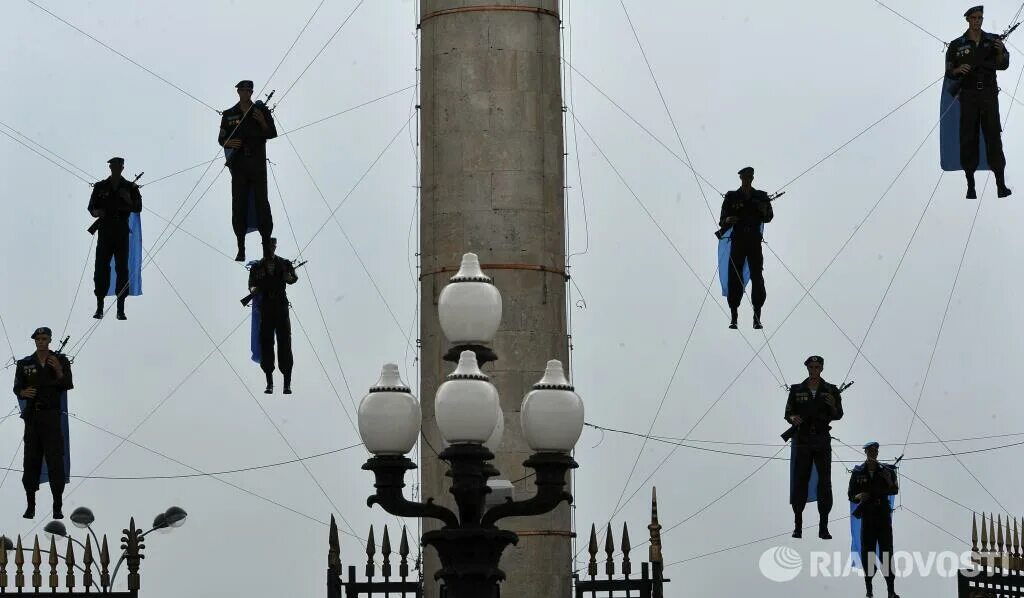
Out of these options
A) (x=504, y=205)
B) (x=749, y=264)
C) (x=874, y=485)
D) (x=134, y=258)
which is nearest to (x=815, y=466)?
(x=874, y=485)

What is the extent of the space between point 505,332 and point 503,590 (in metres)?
3.05

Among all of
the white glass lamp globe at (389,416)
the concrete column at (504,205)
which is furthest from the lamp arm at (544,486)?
the concrete column at (504,205)

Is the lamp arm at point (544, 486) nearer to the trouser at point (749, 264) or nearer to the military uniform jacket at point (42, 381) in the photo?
the military uniform jacket at point (42, 381)

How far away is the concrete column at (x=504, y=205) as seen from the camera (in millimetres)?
23969

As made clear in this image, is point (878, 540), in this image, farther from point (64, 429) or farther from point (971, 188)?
point (64, 429)

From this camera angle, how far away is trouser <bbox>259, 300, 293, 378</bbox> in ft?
82.9

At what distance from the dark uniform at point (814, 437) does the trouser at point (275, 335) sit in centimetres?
630

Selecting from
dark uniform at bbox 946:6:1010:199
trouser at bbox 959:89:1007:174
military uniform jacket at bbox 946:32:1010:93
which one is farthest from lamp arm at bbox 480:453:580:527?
military uniform jacket at bbox 946:32:1010:93

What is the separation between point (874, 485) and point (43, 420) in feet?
33.1

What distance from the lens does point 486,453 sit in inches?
551

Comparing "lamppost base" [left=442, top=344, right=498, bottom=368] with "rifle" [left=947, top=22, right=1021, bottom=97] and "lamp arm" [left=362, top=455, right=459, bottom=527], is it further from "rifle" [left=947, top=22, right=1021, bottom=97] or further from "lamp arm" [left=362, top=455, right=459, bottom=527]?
"rifle" [left=947, top=22, right=1021, bottom=97]

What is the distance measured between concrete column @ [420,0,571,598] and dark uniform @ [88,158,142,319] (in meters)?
3.65

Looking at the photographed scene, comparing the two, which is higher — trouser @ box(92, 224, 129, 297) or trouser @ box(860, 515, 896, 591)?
trouser @ box(92, 224, 129, 297)

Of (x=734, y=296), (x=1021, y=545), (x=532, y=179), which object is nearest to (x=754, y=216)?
(x=734, y=296)
